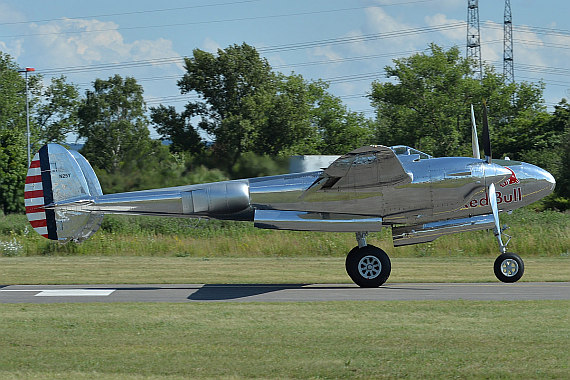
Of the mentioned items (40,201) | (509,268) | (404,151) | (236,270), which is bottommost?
(236,270)

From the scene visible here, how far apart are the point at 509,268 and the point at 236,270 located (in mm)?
7535

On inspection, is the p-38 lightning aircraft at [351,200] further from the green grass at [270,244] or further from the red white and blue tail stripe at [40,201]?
the green grass at [270,244]

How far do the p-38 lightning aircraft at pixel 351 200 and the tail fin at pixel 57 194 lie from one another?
22 mm

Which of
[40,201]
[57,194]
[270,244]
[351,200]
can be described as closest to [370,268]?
[351,200]

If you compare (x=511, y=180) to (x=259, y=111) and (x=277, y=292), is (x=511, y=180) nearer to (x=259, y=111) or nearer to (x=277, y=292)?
(x=277, y=292)

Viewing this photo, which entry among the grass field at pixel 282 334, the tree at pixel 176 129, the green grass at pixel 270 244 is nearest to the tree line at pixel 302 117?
the tree at pixel 176 129

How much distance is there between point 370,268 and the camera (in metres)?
15.7

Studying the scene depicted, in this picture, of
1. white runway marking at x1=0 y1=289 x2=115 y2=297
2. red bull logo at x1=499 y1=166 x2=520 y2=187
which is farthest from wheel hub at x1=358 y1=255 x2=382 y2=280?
white runway marking at x1=0 y1=289 x2=115 y2=297

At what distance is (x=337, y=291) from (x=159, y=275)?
5.74 metres

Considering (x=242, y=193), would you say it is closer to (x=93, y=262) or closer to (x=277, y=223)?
(x=277, y=223)

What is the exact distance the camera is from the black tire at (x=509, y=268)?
52.8 feet

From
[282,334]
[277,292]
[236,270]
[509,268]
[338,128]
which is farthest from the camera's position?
[338,128]

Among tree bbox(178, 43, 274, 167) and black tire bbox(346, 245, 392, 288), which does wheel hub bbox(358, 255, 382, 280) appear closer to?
black tire bbox(346, 245, 392, 288)

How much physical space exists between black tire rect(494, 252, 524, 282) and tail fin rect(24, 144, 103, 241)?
29.1 feet
